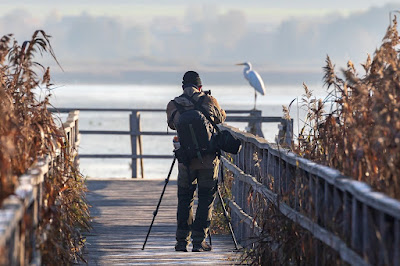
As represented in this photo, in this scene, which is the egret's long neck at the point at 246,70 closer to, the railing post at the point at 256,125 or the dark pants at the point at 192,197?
the railing post at the point at 256,125

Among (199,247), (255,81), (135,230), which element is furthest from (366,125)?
(255,81)

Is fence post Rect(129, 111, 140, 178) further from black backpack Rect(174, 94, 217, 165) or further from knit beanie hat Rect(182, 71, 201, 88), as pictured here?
black backpack Rect(174, 94, 217, 165)

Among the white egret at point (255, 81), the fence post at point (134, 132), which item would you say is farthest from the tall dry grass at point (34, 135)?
the white egret at point (255, 81)

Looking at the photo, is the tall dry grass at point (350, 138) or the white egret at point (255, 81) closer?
the tall dry grass at point (350, 138)

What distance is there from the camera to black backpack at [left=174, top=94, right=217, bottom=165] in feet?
29.2

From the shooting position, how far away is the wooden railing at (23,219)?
14.6 ft

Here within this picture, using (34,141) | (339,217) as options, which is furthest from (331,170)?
(34,141)

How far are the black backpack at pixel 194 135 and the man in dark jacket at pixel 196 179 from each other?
80mm

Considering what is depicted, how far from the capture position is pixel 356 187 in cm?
538

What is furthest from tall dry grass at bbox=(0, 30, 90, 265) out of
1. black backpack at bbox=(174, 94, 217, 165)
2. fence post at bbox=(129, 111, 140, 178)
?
fence post at bbox=(129, 111, 140, 178)

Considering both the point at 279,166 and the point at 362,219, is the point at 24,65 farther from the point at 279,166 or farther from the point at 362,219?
the point at 362,219

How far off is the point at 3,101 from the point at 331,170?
2.44 meters

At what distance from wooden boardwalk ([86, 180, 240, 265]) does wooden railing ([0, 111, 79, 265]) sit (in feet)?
9.62

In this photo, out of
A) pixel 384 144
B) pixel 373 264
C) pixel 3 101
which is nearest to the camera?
pixel 373 264
